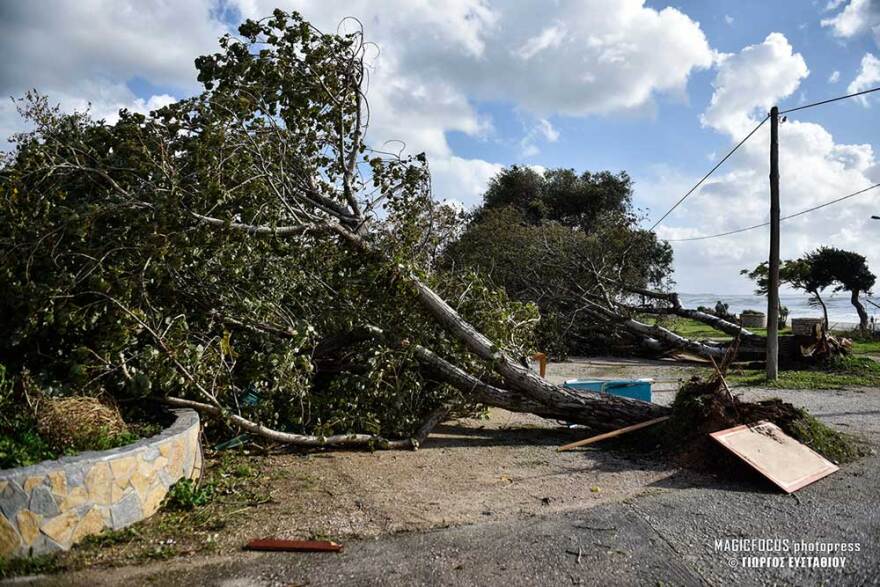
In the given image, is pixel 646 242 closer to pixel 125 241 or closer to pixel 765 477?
pixel 765 477

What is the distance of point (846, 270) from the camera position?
25594mm

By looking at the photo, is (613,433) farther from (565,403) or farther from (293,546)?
(293,546)

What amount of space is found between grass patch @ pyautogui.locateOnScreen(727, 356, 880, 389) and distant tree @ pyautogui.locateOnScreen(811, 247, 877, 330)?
48.9 feet

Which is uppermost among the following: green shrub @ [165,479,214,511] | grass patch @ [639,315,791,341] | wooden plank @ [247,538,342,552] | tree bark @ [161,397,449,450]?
grass patch @ [639,315,791,341]

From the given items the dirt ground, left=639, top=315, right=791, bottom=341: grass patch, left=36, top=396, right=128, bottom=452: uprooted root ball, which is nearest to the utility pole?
left=639, top=315, right=791, bottom=341: grass patch

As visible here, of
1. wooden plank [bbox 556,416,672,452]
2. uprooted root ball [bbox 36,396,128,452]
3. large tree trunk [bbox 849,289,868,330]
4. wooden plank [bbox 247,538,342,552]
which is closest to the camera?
wooden plank [bbox 247,538,342,552]

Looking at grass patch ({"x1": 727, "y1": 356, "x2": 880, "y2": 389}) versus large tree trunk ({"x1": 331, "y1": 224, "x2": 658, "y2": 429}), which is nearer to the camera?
large tree trunk ({"x1": 331, "y1": 224, "x2": 658, "y2": 429})

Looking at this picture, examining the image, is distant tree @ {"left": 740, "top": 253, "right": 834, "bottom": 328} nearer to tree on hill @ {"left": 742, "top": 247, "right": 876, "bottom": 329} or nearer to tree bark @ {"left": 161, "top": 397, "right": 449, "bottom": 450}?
tree on hill @ {"left": 742, "top": 247, "right": 876, "bottom": 329}

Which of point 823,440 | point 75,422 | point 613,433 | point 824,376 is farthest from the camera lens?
point 824,376

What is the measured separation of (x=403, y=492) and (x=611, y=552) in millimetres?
1647

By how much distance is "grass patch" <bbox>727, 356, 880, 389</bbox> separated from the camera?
412 inches

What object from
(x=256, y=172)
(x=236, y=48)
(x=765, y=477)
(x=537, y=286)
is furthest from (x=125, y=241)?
(x=537, y=286)

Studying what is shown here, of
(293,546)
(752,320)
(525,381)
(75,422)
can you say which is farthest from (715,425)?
(752,320)

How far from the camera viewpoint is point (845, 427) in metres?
6.84
